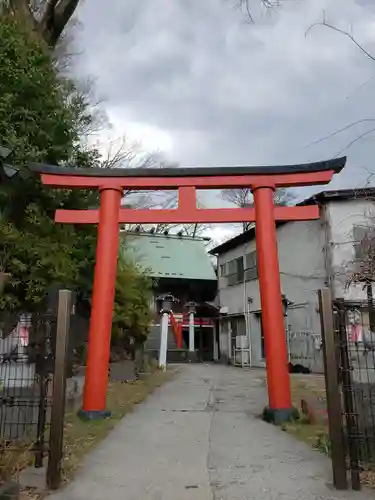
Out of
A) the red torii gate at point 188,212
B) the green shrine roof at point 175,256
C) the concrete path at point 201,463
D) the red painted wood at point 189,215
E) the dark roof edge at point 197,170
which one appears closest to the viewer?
the concrete path at point 201,463

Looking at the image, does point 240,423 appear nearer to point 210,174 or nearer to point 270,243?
point 270,243

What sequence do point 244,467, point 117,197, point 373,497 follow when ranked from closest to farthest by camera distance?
point 373,497 → point 244,467 → point 117,197

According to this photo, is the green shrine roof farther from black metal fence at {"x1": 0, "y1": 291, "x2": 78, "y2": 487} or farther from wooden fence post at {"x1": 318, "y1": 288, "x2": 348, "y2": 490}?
wooden fence post at {"x1": 318, "y1": 288, "x2": 348, "y2": 490}

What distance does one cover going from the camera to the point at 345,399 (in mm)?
4266

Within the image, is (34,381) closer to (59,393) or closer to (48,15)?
(59,393)

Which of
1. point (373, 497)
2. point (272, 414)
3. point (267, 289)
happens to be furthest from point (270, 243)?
point (373, 497)

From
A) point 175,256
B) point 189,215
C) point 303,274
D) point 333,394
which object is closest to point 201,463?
point 333,394

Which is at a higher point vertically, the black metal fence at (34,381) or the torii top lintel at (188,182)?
the torii top lintel at (188,182)

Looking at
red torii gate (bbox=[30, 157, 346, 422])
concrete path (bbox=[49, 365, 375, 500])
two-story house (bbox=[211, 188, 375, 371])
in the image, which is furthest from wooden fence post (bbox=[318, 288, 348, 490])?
two-story house (bbox=[211, 188, 375, 371])

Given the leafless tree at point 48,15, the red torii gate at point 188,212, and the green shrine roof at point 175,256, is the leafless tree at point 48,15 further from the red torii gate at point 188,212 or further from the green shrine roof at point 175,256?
the green shrine roof at point 175,256

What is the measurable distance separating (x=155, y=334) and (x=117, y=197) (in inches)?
635

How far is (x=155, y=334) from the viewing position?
2380 centimetres

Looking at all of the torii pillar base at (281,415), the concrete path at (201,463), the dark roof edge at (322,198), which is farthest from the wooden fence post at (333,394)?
the torii pillar base at (281,415)

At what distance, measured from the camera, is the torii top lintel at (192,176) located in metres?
8.48
